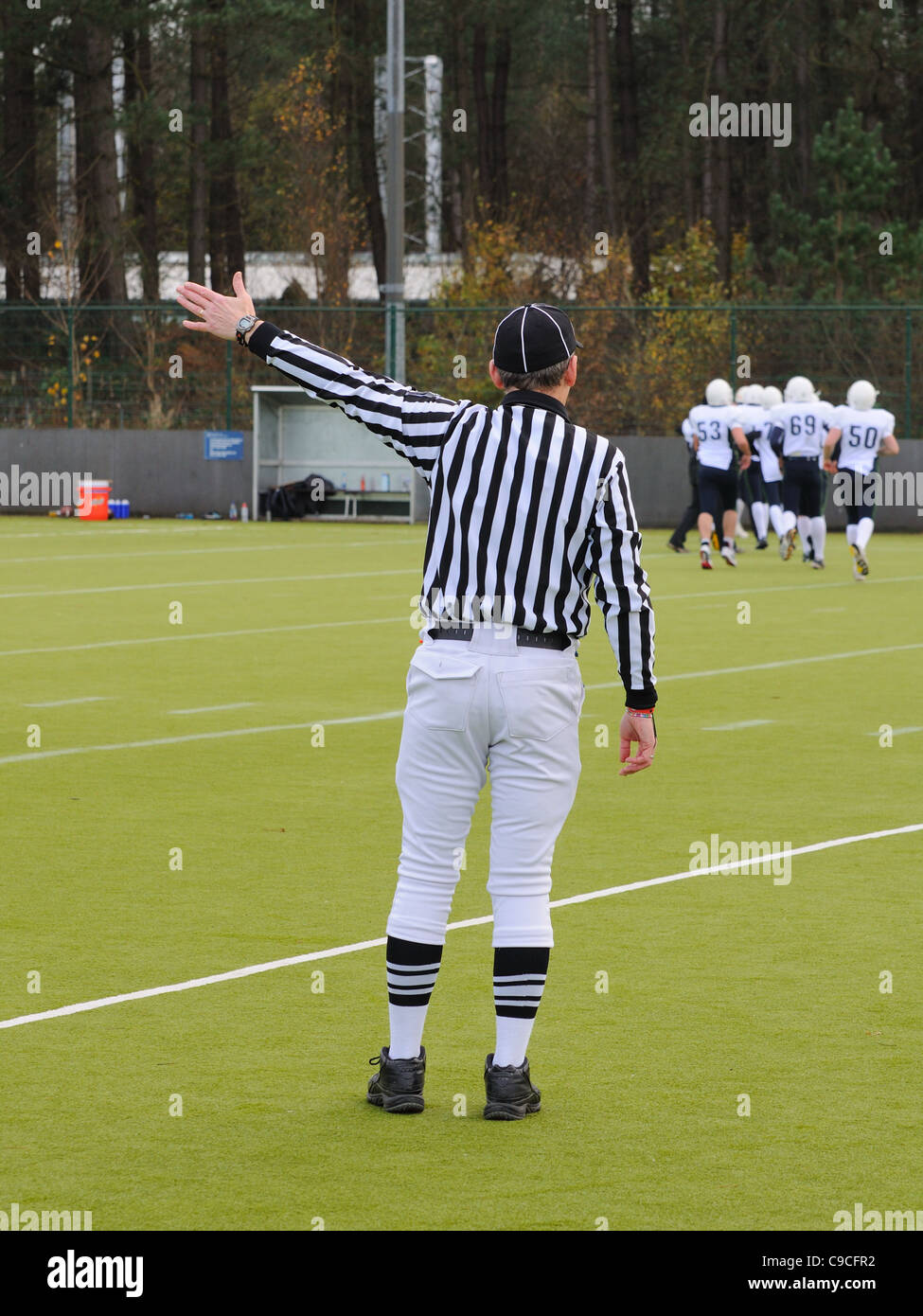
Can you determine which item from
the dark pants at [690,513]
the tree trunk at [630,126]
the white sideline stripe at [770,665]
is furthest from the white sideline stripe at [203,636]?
the tree trunk at [630,126]

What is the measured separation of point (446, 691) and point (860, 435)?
19.3 metres

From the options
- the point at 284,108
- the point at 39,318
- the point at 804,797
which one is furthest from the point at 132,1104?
the point at 284,108

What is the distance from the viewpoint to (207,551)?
93.7 feet

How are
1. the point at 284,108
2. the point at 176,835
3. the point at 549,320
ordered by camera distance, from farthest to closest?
the point at 284,108, the point at 176,835, the point at 549,320

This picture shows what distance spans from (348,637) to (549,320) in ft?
41.3

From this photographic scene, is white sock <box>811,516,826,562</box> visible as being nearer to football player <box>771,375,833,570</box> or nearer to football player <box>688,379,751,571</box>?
football player <box>771,375,833,570</box>

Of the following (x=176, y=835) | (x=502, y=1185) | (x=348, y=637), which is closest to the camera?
(x=502, y=1185)

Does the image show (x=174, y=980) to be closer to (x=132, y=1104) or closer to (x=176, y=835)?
(x=132, y=1104)

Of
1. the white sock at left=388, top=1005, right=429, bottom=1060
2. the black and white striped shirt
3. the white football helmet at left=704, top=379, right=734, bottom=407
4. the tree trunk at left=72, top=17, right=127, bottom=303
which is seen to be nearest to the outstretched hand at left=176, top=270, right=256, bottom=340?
the black and white striped shirt

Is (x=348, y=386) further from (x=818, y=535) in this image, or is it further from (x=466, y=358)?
(x=466, y=358)

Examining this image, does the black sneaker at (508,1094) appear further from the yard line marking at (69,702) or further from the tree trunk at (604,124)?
the tree trunk at (604,124)

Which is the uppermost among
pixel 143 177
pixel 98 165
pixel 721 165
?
pixel 721 165
